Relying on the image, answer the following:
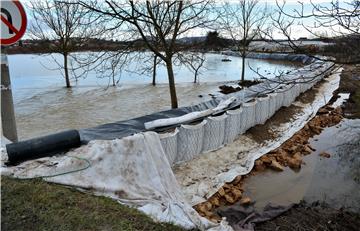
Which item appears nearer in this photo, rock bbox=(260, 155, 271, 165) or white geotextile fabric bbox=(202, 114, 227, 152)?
white geotextile fabric bbox=(202, 114, 227, 152)

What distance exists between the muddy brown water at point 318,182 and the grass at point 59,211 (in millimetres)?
2775

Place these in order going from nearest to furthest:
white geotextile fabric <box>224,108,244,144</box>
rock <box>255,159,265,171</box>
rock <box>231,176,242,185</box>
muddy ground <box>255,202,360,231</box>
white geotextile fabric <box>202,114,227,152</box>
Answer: muddy ground <box>255,202,360,231</box>
rock <box>231,176,242,185</box>
white geotextile fabric <box>202,114,227,152</box>
rock <box>255,159,265,171</box>
white geotextile fabric <box>224,108,244,144</box>

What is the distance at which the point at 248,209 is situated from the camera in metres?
4.90

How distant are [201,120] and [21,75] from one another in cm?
1860

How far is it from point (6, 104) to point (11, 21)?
1680mm

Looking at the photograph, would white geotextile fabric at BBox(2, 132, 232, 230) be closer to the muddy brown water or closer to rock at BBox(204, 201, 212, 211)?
rock at BBox(204, 201, 212, 211)

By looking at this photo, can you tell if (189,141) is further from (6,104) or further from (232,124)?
(6,104)

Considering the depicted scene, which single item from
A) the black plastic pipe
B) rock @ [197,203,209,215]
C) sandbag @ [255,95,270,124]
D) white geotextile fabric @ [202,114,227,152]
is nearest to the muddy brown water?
rock @ [197,203,209,215]

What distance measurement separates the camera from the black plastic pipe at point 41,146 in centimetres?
386

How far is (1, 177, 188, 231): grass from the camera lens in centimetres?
273

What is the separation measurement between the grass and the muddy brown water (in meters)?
2.78

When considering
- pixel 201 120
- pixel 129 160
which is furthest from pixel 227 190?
pixel 129 160

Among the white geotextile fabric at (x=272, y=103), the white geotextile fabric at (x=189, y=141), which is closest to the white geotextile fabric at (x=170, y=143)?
the white geotextile fabric at (x=189, y=141)

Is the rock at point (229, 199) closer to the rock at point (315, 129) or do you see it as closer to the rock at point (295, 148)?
the rock at point (295, 148)
